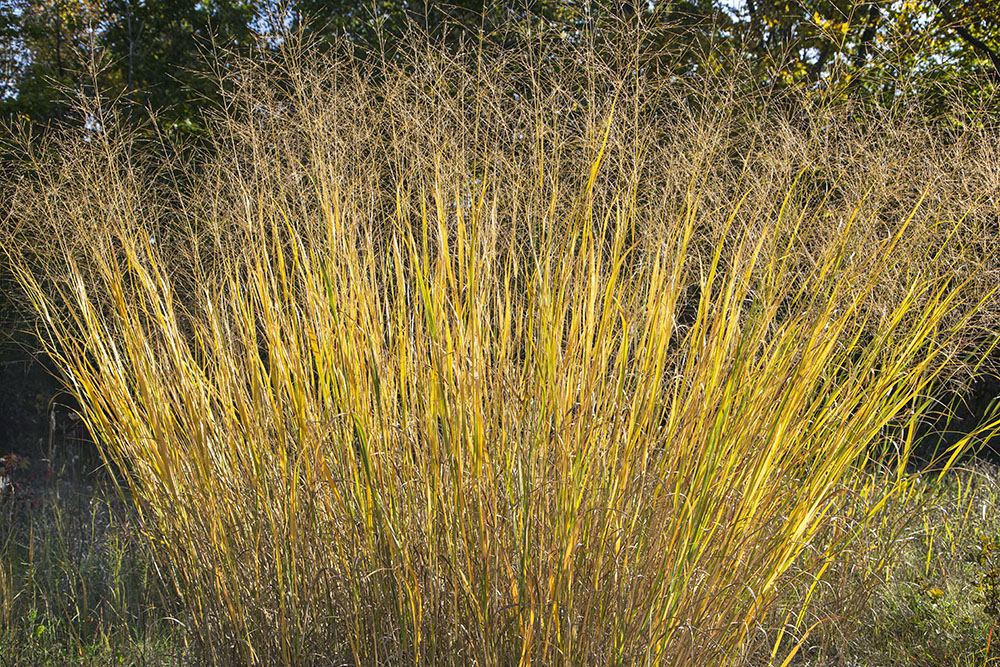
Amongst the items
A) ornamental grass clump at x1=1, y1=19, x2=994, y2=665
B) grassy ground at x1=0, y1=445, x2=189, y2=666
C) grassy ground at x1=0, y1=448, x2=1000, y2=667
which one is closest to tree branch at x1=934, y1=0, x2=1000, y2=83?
grassy ground at x1=0, y1=448, x2=1000, y2=667

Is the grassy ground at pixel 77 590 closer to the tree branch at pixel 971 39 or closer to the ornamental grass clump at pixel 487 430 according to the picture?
the ornamental grass clump at pixel 487 430

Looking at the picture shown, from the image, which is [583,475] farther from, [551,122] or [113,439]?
[113,439]

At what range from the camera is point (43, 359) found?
6.91 m

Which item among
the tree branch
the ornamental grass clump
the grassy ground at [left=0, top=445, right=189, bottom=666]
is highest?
the tree branch

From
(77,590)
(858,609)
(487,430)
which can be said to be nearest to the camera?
(487,430)

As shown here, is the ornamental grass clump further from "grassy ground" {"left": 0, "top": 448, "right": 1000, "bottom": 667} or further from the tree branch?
the tree branch

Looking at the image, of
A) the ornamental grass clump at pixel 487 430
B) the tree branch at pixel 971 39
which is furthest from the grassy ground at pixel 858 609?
the tree branch at pixel 971 39

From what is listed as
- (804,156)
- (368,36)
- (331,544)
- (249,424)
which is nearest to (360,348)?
(249,424)

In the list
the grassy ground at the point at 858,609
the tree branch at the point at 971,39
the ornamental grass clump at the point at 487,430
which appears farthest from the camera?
the tree branch at the point at 971,39

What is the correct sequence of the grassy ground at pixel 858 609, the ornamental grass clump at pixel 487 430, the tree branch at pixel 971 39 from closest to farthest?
the ornamental grass clump at pixel 487 430 < the grassy ground at pixel 858 609 < the tree branch at pixel 971 39

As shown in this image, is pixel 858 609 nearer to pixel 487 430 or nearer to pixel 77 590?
pixel 487 430

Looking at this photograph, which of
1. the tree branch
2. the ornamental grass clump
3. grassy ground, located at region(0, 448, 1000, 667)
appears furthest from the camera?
the tree branch

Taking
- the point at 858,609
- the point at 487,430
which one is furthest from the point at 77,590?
the point at 858,609

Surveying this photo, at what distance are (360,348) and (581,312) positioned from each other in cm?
47
